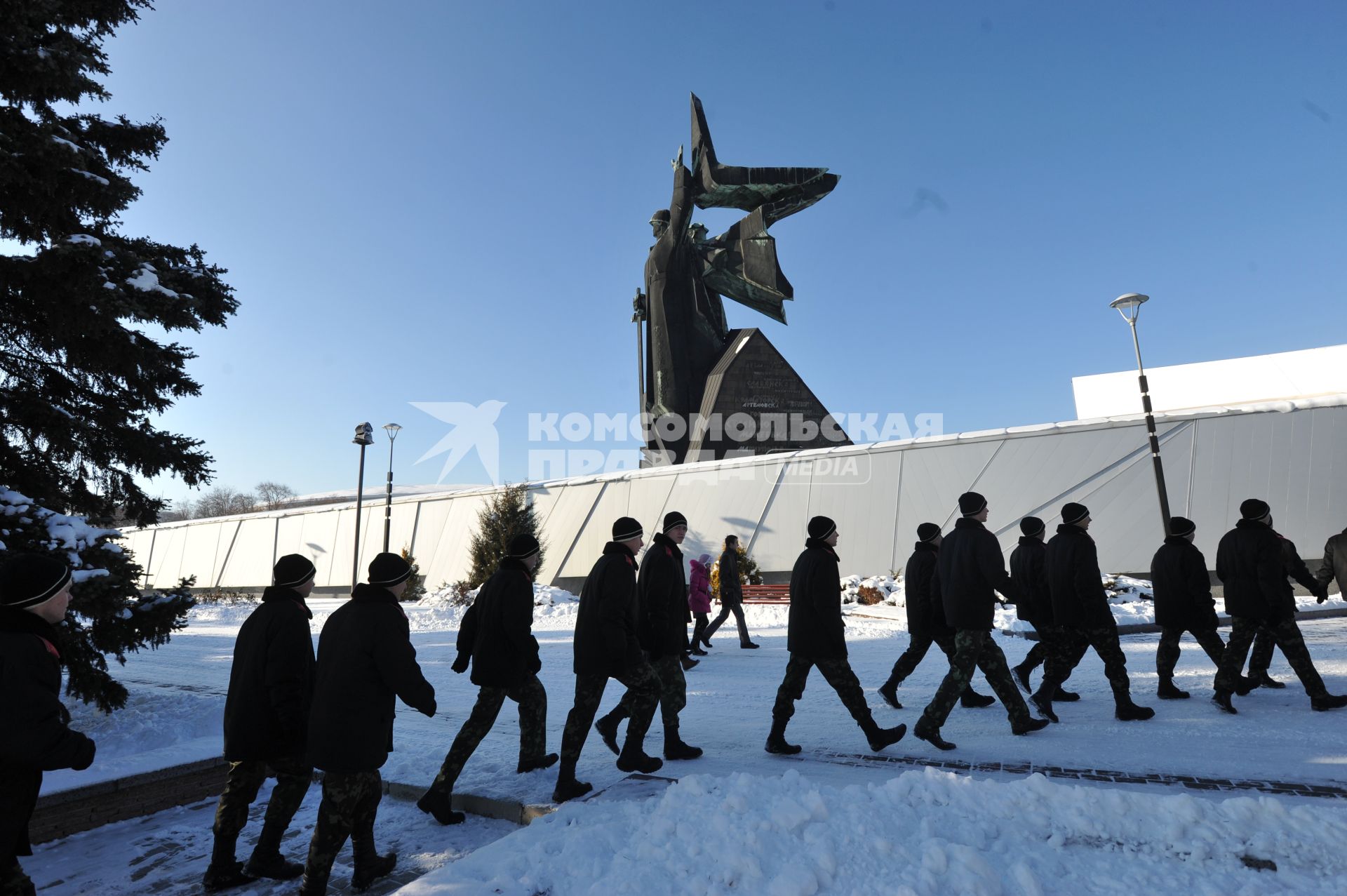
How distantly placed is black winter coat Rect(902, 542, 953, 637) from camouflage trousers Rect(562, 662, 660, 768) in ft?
9.83

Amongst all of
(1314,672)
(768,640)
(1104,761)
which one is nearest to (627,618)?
(1104,761)

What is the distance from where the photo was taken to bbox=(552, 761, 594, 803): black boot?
185 inches

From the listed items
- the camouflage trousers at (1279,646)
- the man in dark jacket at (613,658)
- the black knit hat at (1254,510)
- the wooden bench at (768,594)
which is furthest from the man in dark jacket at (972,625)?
the wooden bench at (768,594)

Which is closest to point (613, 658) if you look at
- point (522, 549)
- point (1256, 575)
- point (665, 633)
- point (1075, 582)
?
point (665, 633)

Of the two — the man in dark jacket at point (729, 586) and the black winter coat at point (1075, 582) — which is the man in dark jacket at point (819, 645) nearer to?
the black winter coat at point (1075, 582)

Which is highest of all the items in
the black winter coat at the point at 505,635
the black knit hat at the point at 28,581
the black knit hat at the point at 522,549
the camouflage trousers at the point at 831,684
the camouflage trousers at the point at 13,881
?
the black knit hat at the point at 522,549

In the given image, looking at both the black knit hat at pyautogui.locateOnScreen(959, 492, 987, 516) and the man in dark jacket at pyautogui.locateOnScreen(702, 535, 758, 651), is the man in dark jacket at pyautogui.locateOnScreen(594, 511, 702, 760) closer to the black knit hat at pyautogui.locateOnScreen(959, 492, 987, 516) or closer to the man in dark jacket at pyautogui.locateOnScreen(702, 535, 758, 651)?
the black knit hat at pyautogui.locateOnScreen(959, 492, 987, 516)

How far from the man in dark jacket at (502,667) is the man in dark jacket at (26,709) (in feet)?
6.90

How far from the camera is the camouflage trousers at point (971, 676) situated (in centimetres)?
555

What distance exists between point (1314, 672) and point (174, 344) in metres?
10.9

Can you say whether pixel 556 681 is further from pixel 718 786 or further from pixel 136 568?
pixel 718 786

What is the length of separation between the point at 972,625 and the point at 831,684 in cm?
120

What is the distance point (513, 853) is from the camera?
141 inches

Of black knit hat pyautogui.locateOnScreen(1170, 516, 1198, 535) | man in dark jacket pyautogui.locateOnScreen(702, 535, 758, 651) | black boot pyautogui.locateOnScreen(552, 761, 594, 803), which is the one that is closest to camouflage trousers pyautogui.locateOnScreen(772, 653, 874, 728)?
black boot pyautogui.locateOnScreen(552, 761, 594, 803)
